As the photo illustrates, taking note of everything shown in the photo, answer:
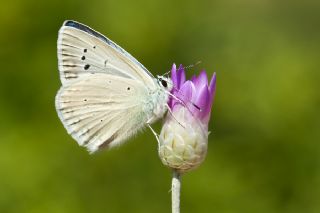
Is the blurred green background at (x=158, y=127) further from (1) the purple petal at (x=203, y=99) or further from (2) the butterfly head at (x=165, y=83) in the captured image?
(1) the purple petal at (x=203, y=99)

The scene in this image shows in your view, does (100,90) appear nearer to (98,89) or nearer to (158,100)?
(98,89)

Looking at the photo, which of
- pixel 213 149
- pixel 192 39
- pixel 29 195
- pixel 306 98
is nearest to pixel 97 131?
pixel 29 195

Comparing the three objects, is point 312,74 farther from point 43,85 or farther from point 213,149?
point 43,85

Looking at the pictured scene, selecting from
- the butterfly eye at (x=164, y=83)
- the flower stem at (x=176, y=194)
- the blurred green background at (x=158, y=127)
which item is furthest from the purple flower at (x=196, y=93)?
the blurred green background at (x=158, y=127)

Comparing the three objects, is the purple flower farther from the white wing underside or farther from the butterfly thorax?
the white wing underside

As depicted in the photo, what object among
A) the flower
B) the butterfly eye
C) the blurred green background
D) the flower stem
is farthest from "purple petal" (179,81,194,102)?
the blurred green background

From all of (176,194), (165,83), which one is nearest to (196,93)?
(165,83)

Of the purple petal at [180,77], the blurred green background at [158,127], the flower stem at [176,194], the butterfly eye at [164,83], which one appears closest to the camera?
the flower stem at [176,194]
